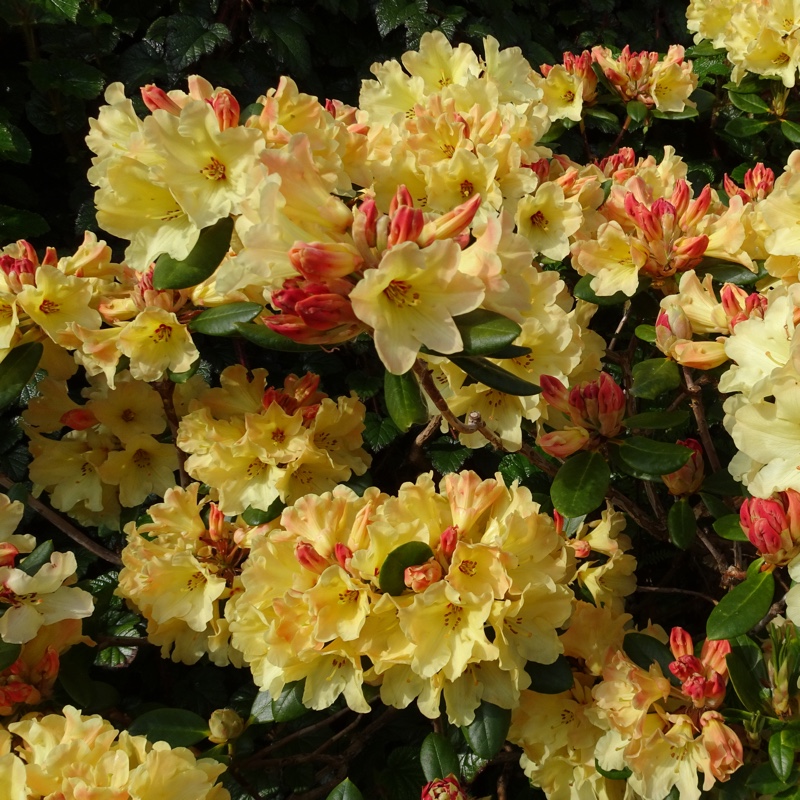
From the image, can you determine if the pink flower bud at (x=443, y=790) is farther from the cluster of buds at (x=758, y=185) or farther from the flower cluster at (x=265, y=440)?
the cluster of buds at (x=758, y=185)

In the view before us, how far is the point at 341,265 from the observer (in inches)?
37.3

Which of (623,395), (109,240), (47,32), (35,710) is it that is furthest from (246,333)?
(47,32)

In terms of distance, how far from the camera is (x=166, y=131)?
1098 mm

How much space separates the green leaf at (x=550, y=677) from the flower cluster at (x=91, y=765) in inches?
19.4

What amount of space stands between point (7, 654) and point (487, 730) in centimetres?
74

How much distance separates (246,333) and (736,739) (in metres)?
0.88

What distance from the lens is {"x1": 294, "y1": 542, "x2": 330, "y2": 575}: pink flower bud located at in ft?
3.83

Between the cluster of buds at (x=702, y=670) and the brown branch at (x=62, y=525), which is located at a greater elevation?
the cluster of buds at (x=702, y=670)

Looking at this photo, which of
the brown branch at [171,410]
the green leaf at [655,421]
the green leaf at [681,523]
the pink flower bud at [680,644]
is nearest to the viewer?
the pink flower bud at [680,644]

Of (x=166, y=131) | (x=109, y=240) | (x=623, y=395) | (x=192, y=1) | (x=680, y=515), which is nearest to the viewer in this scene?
(x=166, y=131)

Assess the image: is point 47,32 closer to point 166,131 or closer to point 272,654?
point 166,131

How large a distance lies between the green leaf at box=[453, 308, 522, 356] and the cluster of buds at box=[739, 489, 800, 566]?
0.48 meters

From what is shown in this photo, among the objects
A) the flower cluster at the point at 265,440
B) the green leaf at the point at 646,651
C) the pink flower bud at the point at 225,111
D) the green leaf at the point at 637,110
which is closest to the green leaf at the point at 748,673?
the green leaf at the point at 646,651

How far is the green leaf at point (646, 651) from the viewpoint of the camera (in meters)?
1.41
